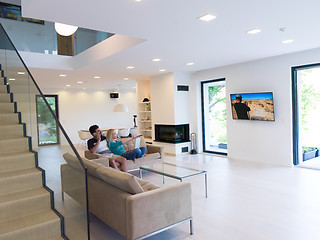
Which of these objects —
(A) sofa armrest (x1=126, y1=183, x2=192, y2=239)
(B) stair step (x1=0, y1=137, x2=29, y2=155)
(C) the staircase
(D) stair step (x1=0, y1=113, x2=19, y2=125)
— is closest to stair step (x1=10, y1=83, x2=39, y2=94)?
(D) stair step (x1=0, y1=113, x2=19, y2=125)

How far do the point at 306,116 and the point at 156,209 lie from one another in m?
5.19

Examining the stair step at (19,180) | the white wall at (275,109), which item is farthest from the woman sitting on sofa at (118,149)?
the white wall at (275,109)

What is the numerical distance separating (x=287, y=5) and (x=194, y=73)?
18.0 ft

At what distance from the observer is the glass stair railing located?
258 cm

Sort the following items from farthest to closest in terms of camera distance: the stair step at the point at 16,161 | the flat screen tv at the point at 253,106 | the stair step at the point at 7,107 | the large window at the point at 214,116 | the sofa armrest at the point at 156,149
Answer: the large window at the point at 214,116 < the flat screen tv at the point at 253,106 < the sofa armrest at the point at 156,149 < the stair step at the point at 7,107 < the stair step at the point at 16,161

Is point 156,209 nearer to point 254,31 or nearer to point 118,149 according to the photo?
point 118,149

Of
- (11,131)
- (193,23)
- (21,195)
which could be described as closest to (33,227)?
(21,195)

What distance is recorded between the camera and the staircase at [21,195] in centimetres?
257

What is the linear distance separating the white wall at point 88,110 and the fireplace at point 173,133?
550 centimetres

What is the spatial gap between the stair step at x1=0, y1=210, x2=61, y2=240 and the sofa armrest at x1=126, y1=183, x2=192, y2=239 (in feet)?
2.66

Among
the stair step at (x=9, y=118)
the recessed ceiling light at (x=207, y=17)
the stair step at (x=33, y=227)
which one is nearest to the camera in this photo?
the stair step at (x=33, y=227)

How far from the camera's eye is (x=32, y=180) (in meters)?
3.15

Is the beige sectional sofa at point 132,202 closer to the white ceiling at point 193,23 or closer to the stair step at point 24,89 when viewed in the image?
the stair step at point 24,89

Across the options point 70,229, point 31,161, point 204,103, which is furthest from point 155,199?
point 204,103
